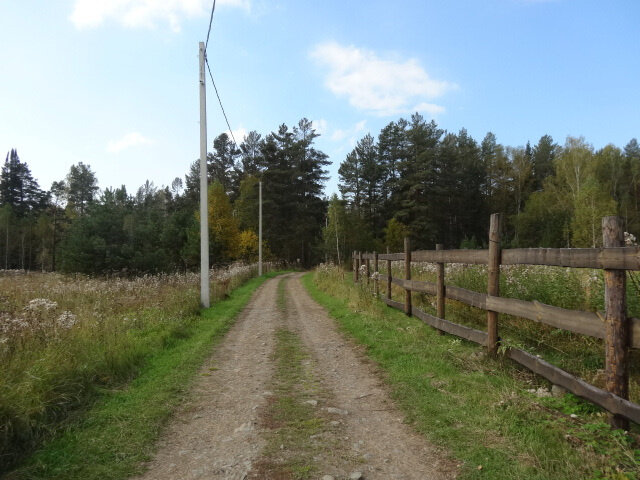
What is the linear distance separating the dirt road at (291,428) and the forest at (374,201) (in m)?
26.3

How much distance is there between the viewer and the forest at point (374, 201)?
3656 centimetres

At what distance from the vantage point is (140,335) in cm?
761

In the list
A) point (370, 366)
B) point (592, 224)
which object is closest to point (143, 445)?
point (370, 366)

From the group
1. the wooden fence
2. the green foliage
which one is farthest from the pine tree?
the wooden fence

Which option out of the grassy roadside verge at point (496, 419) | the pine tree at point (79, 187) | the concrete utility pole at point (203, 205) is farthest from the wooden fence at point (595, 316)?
the pine tree at point (79, 187)

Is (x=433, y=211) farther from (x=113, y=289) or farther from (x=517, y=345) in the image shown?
(x=517, y=345)

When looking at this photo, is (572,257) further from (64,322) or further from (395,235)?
(395,235)

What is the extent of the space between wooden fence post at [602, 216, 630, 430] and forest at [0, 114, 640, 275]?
29.7 meters

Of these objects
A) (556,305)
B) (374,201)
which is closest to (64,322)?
(556,305)

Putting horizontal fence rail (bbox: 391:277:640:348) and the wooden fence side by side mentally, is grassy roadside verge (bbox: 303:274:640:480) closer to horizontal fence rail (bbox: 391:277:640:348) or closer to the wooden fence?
the wooden fence

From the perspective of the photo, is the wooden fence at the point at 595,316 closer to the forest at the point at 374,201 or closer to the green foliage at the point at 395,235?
the forest at the point at 374,201

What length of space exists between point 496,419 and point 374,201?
166ft

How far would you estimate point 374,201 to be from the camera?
176ft

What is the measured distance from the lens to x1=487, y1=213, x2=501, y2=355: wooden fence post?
5383 millimetres
